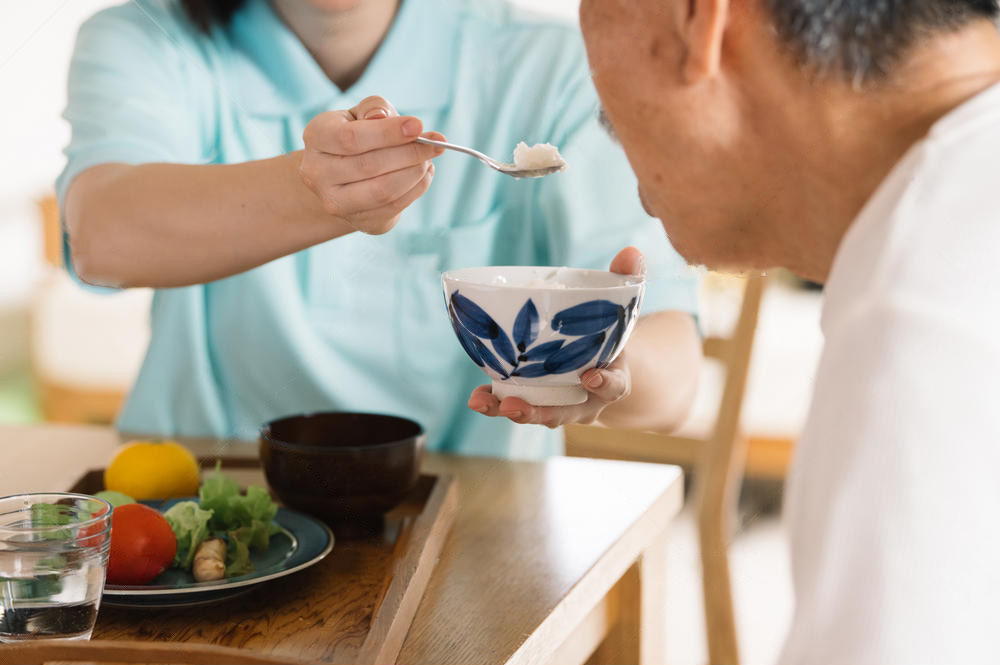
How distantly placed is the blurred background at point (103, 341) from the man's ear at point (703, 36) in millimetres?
112

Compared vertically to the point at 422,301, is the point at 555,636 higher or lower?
lower

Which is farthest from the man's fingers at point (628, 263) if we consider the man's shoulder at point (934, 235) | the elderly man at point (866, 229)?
the man's shoulder at point (934, 235)

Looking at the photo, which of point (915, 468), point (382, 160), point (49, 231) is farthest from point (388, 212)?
point (49, 231)

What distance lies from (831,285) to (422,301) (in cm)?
49

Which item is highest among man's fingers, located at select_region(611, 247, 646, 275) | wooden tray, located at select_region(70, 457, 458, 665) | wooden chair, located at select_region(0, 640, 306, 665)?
man's fingers, located at select_region(611, 247, 646, 275)

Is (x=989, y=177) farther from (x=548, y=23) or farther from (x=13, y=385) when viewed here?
(x=13, y=385)

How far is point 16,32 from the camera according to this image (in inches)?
21.4

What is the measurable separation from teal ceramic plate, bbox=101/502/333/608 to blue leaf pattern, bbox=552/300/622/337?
0.20 meters

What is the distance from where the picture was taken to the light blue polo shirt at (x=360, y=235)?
59cm

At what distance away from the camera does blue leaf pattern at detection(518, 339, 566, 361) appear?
49 cm

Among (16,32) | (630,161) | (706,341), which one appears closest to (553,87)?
(630,161)

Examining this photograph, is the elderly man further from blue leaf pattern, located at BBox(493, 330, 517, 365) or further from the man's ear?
blue leaf pattern, located at BBox(493, 330, 517, 365)

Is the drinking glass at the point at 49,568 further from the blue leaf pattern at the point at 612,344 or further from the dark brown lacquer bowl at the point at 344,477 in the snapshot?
the blue leaf pattern at the point at 612,344

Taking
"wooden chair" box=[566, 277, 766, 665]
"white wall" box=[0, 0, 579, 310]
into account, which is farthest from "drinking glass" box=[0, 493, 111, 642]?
"wooden chair" box=[566, 277, 766, 665]
